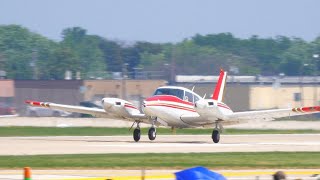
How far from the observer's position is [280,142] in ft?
167

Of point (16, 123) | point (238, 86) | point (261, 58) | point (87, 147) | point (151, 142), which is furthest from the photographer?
point (261, 58)

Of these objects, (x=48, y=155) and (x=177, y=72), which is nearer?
(x=48, y=155)

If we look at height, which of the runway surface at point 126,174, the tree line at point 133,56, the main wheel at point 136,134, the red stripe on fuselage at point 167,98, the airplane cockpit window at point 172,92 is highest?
the tree line at point 133,56

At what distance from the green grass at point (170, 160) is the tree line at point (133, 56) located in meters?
A: 89.0

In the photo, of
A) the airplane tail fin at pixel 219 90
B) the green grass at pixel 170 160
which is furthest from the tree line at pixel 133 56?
the green grass at pixel 170 160

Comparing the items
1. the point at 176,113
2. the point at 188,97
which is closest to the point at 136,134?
the point at 176,113

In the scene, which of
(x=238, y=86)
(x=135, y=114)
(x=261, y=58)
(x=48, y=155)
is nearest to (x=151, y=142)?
(x=135, y=114)

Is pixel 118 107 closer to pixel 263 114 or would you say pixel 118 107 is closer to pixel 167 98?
pixel 167 98

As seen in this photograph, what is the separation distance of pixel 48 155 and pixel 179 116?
13855 millimetres

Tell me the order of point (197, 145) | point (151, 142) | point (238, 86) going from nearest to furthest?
point (197, 145)
point (151, 142)
point (238, 86)

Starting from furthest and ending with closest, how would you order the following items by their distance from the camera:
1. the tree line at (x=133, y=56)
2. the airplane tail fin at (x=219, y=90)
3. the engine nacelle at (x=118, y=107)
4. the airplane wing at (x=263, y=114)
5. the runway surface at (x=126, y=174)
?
the tree line at (x=133, y=56) → the airplane tail fin at (x=219, y=90) → the engine nacelle at (x=118, y=107) → the airplane wing at (x=263, y=114) → the runway surface at (x=126, y=174)

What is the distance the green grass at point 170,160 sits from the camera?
33.5 m

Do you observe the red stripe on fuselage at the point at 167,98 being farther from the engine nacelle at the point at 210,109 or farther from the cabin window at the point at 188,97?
the engine nacelle at the point at 210,109

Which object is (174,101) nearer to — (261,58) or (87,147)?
(87,147)
